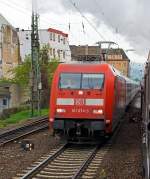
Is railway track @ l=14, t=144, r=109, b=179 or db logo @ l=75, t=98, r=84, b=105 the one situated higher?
db logo @ l=75, t=98, r=84, b=105

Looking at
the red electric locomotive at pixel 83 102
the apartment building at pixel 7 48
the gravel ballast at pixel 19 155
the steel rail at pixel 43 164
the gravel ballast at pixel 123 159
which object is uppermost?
the apartment building at pixel 7 48

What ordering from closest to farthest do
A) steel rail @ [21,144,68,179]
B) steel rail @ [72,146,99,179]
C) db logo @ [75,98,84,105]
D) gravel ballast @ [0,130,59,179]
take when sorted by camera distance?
steel rail @ [21,144,68,179], steel rail @ [72,146,99,179], gravel ballast @ [0,130,59,179], db logo @ [75,98,84,105]

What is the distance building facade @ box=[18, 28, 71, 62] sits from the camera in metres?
77.9

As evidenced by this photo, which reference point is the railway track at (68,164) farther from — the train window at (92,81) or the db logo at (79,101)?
the train window at (92,81)

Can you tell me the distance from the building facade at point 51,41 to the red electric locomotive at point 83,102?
57.7 meters

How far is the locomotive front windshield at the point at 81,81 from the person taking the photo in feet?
55.9

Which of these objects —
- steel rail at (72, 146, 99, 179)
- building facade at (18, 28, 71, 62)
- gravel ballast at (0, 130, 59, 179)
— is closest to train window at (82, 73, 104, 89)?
steel rail at (72, 146, 99, 179)

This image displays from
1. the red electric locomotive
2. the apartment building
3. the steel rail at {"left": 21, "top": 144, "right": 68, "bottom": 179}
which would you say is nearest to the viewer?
the steel rail at {"left": 21, "top": 144, "right": 68, "bottom": 179}

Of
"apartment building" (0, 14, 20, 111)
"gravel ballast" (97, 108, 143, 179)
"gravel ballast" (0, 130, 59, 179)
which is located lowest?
"gravel ballast" (97, 108, 143, 179)

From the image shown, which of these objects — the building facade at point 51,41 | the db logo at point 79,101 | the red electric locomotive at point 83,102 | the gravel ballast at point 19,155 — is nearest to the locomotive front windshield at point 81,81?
the red electric locomotive at point 83,102

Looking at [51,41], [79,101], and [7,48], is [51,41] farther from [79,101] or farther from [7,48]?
[79,101]

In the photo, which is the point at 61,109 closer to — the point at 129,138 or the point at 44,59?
the point at 129,138

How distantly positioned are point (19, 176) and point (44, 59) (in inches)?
1621

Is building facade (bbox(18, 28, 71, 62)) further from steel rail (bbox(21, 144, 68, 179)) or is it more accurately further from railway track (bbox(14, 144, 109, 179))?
steel rail (bbox(21, 144, 68, 179))
